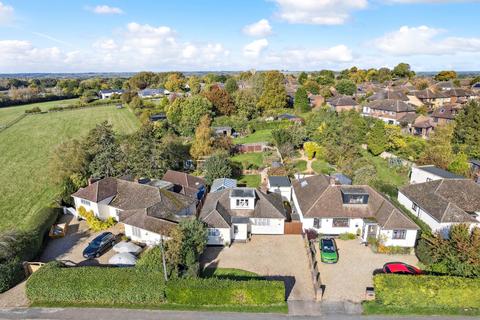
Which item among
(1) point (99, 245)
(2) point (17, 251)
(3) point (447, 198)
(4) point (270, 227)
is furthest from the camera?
(3) point (447, 198)

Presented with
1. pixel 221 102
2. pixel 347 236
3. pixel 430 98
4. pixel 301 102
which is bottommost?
pixel 347 236

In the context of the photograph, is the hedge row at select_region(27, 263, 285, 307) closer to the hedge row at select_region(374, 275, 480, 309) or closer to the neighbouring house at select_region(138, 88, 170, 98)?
the hedge row at select_region(374, 275, 480, 309)

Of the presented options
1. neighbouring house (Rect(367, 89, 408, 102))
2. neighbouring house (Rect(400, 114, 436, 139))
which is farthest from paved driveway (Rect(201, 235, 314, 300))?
neighbouring house (Rect(367, 89, 408, 102))

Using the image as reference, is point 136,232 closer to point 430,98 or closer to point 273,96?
point 273,96

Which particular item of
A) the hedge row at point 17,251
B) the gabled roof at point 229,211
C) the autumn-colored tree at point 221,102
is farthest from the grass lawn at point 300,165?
the hedge row at point 17,251

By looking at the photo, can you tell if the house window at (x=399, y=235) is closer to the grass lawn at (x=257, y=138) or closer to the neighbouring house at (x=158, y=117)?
the grass lawn at (x=257, y=138)

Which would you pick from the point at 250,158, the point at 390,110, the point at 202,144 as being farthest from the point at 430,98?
the point at 202,144
